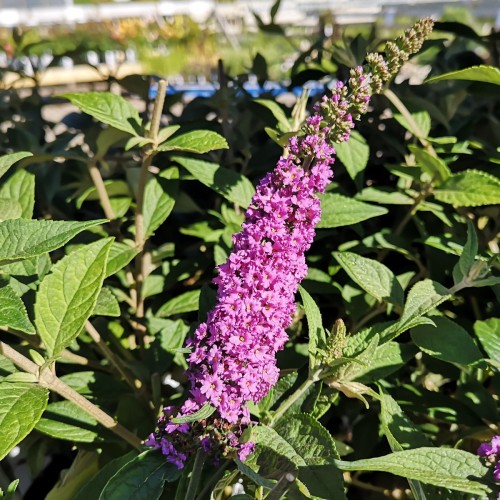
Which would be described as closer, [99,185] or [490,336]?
[490,336]

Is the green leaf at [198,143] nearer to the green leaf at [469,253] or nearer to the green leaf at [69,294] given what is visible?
the green leaf at [69,294]

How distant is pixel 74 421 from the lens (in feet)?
2.57

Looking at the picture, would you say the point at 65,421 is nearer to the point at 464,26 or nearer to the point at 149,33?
the point at 464,26

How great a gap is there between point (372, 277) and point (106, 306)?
359mm

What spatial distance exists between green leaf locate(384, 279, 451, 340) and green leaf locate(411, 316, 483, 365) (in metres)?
0.05

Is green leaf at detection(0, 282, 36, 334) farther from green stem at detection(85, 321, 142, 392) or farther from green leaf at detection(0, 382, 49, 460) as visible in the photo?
green stem at detection(85, 321, 142, 392)

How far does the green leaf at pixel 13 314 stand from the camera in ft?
1.72

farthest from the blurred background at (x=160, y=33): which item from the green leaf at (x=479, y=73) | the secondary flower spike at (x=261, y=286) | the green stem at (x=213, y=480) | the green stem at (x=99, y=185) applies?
the green stem at (x=213, y=480)

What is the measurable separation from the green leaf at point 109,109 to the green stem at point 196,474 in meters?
0.43

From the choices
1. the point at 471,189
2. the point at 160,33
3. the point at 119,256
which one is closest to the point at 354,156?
the point at 471,189

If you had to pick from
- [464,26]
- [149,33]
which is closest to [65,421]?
[464,26]

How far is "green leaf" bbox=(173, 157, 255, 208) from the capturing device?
0.83 m

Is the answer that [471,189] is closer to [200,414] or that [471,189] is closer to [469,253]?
[469,253]

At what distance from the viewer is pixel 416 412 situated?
87 centimetres
